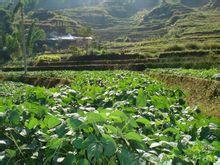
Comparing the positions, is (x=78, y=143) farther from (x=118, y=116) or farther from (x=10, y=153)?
(x=10, y=153)

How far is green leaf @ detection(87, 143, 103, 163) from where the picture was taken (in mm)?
4312

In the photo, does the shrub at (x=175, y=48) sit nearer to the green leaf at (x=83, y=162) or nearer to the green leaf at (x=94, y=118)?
the green leaf at (x=94, y=118)

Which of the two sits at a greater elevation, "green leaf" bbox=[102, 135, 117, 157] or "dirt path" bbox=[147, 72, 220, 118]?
"green leaf" bbox=[102, 135, 117, 157]

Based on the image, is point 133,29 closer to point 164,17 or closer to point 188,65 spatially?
point 164,17

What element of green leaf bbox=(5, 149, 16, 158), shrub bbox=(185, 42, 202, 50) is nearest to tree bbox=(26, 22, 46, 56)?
shrub bbox=(185, 42, 202, 50)

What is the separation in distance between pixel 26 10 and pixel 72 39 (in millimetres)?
82623

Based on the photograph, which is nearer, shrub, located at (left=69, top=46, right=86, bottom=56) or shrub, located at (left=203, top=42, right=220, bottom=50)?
shrub, located at (left=203, top=42, right=220, bottom=50)

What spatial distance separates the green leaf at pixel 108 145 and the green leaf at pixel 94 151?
0.21ft

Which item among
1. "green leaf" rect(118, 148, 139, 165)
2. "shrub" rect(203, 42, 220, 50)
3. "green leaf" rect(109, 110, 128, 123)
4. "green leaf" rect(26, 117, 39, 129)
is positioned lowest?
"shrub" rect(203, 42, 220, 50)

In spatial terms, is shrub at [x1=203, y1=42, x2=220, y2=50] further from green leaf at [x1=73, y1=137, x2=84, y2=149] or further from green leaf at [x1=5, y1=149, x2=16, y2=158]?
green leaf at [x1=73, y1=137, x2=84, y2=149]

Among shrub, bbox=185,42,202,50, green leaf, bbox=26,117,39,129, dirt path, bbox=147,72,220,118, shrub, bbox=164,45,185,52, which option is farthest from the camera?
shrub, bbox=164,45,185,52

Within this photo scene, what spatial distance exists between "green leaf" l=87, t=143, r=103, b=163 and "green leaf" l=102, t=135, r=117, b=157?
0.21 feet

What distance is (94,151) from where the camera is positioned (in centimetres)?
434

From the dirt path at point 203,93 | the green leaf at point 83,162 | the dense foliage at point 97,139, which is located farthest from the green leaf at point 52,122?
the dirt path at point 203,93
